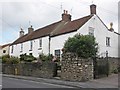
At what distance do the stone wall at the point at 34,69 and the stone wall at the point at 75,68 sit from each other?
2137mm

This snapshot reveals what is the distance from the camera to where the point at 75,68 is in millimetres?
20844

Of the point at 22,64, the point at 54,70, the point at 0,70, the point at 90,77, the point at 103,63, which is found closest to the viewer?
the point at 90,77

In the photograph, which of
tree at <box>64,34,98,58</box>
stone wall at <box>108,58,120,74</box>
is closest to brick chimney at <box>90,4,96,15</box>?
tree at <box>64,34,98,58</box>

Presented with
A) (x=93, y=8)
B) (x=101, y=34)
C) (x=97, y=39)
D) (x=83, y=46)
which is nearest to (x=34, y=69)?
(x=83, y=46)

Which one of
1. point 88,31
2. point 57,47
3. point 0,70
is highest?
point 88,31

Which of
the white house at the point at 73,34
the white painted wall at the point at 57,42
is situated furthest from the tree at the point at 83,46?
the white painted wall at the point at 57,42

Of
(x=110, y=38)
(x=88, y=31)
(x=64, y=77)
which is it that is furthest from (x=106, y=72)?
(x=110, y=38)

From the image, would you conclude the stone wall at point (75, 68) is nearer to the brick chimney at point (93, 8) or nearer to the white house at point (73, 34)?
the white house at point (73, 34)

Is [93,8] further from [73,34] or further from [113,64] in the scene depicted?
[113,64]

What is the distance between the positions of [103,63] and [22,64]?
1108 centimetres

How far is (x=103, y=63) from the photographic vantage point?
73.2 ft

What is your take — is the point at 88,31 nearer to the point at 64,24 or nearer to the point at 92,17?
the point at 92,17

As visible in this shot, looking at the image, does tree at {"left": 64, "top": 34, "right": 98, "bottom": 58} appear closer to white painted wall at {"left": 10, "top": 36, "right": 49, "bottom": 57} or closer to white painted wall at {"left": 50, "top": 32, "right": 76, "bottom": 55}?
white painted wall at {"left": 50, "top": 32, "right": 76, "bottom": 55}

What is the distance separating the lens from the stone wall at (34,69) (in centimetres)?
2401
